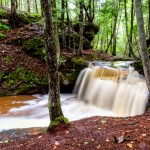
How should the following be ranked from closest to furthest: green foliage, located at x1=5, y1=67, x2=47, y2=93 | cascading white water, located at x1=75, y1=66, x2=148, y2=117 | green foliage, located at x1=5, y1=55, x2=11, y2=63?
cascading white water, located at x1=75, y1=66, x2=148, y2=117 → green foliage, located at x1=5, y1=67, x2=47, y2=93 → green foliage, located at x1=5, y1=55, x2=11, y2=63

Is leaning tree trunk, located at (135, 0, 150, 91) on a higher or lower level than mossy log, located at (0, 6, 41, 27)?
lower

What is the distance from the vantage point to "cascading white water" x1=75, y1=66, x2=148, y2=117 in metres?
8.44

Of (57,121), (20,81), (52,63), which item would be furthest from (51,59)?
(20,81)

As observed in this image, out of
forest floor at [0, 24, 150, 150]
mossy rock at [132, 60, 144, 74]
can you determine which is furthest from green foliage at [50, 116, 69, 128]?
mossy rock at [132, 60, 144, 74]

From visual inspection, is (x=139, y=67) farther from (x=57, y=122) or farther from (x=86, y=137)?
(x=86, y=137)

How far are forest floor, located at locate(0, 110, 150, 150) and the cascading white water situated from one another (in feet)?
8.57

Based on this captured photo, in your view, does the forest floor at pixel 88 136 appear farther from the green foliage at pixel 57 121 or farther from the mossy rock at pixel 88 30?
the mossy rock at pixel 88 30

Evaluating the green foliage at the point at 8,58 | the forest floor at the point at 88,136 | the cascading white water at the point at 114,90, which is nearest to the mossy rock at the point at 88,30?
the cascading white water at the point at 114,90

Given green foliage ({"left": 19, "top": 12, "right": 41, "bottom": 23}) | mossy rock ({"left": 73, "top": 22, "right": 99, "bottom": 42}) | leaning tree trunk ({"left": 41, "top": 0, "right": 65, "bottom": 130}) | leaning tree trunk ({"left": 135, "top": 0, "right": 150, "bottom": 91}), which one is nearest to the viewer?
leaning tree trunk ({"left": 41, "top": 0, "right": 65, "bottom": 130})

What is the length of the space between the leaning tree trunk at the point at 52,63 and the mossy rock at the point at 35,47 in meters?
7.39

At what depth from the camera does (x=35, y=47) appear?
503 inches

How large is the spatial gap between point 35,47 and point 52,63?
7.99 meters

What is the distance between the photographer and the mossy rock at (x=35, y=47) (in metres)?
12.6

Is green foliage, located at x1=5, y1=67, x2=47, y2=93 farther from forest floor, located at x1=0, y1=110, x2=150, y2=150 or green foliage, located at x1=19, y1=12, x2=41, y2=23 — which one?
green foliage, located at x1=19, y1=12, x2=41, y2=23
